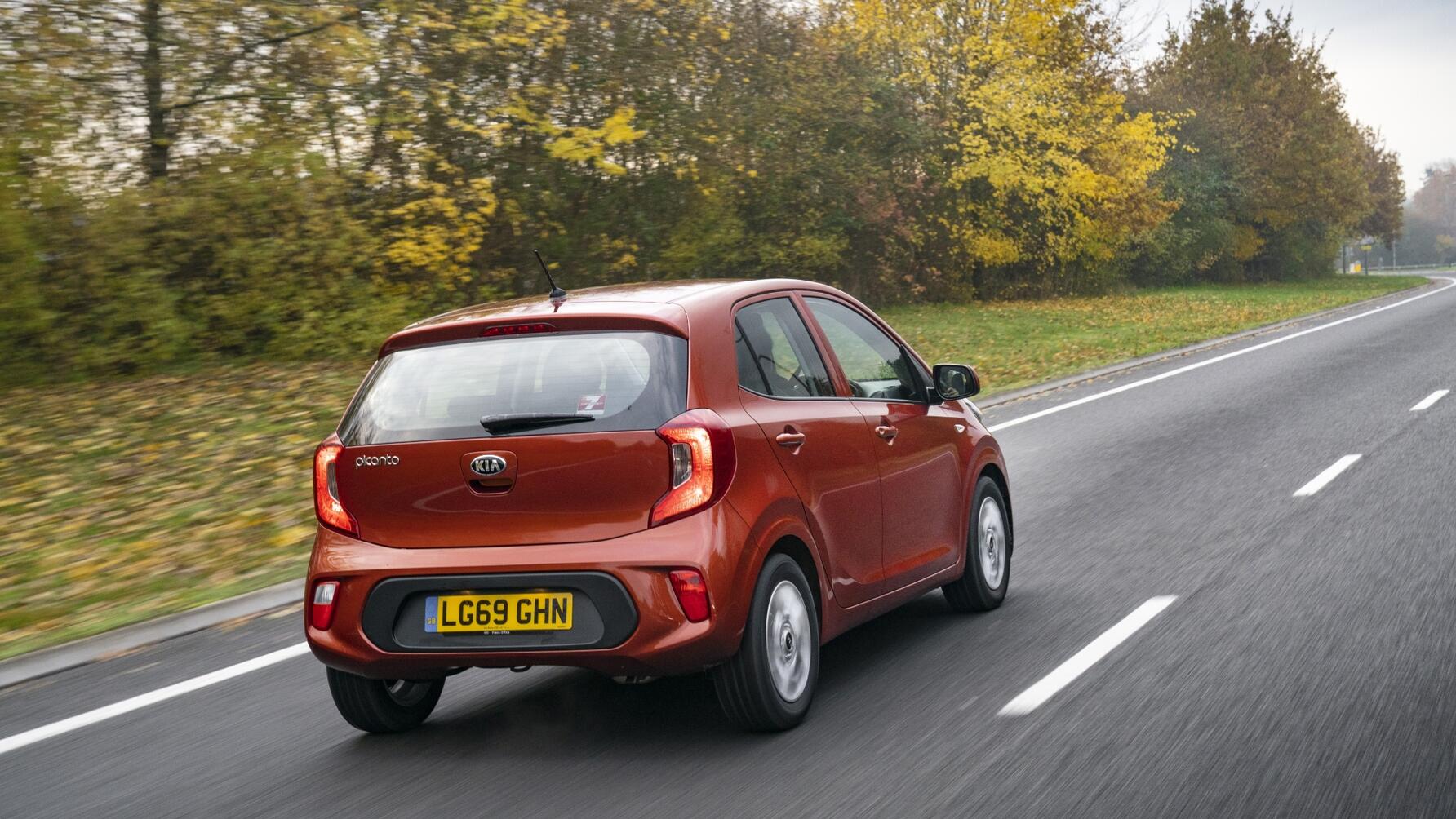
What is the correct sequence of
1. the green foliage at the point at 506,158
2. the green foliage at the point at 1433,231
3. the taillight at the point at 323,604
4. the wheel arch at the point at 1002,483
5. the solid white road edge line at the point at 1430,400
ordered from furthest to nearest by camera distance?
the green foliage at the point at 1433,231, the green foliage at the point at 506,158, the solid white road edge line at the point at 1430,400, the wheel arch at the point at 1002,483, the taillight at the point at 323,604

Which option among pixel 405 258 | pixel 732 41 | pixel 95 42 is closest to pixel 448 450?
pixel 95 42

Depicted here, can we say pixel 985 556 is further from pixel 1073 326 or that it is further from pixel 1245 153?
pixel 1245 153

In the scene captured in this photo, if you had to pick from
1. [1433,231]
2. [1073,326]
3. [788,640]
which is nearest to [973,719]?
[788,640]

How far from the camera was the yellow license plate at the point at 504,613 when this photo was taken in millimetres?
4602

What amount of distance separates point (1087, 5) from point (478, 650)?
41.4 m

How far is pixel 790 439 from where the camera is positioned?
5.12 meters

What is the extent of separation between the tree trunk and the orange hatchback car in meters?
11.0

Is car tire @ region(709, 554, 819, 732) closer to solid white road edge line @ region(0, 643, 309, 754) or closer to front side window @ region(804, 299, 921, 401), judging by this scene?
front side window @ region(804, 299, 921, 401)

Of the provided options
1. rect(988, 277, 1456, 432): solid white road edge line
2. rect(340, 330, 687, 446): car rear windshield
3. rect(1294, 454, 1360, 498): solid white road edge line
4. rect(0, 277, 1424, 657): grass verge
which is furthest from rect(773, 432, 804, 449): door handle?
rect(988, 277, 1456, 432): solid white road edge line

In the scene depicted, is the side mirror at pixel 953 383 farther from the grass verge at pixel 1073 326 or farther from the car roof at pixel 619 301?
the grass verge at pixel 1073 326

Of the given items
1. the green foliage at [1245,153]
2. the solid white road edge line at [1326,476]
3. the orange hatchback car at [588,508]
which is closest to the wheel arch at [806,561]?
the orange hatchback car at [588,508]

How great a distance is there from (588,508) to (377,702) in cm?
119

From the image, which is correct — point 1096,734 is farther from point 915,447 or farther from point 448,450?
point 448,450

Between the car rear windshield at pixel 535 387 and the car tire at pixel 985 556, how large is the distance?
2.34 m
